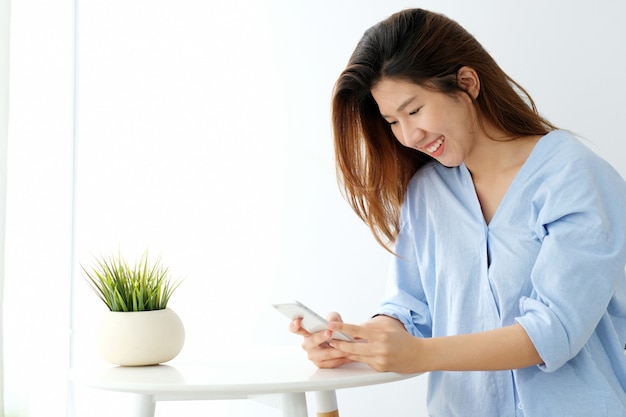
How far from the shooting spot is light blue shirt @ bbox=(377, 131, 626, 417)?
1.17 metres

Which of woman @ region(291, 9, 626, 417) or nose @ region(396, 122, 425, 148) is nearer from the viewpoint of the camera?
woman @ region(291, 9, 626, 417)

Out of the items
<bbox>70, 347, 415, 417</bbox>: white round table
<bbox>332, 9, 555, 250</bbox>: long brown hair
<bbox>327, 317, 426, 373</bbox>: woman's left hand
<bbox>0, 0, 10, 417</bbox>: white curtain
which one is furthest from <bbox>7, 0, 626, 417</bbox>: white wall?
<bbox>327, 317, 426, 373</bbox>: woman's left hand

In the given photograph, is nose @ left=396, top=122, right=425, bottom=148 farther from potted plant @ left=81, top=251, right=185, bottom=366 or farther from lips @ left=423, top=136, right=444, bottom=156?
potted plant @ left=81, top=251, right=185, bottom=366

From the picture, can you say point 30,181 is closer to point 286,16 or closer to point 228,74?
point 228,74

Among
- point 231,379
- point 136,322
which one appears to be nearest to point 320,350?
point 231,379

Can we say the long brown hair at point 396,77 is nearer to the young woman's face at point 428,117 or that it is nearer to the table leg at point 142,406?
the young woman's face at point 428,117

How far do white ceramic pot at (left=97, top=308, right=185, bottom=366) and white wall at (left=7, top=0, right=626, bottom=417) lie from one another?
0.87 metres

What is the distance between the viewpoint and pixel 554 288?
117cm

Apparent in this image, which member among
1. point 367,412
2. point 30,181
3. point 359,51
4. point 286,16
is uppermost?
point 286,16

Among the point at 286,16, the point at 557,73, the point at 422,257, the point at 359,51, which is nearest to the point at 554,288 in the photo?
the point at 422,257

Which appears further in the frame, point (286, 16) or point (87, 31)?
point (87, 31)

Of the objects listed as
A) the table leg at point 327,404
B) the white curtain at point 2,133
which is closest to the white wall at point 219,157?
the white curtain at point 2,133

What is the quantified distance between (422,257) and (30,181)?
3.94 feet

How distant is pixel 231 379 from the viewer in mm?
1133
